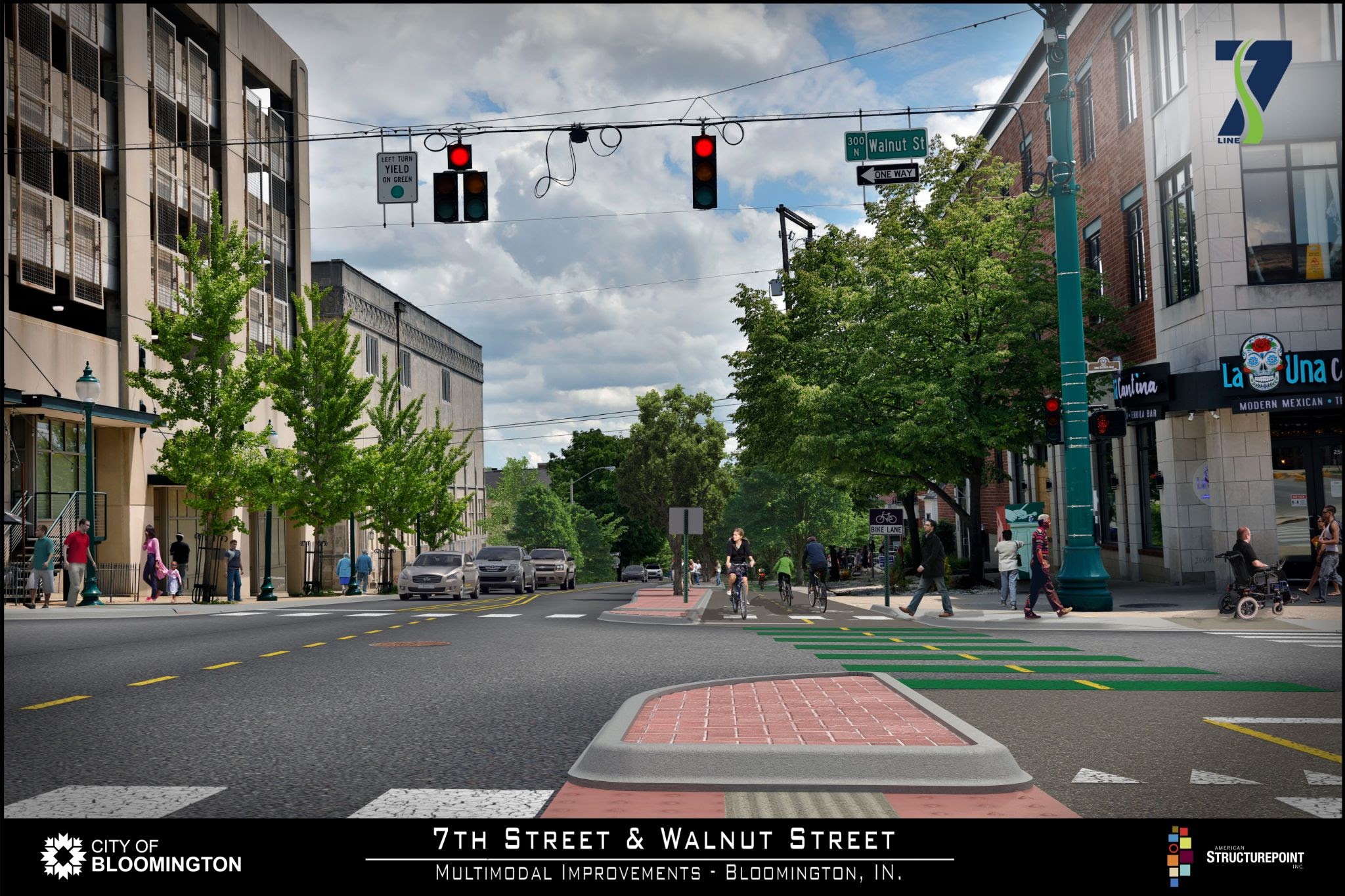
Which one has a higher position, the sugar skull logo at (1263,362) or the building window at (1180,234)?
the building window at (1180,234)

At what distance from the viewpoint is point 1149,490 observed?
96.0ft

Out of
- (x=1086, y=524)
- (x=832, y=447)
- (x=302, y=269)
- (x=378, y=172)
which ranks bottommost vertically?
(x=1086, y=524)

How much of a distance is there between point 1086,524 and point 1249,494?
15.7ft

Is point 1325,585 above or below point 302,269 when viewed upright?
below

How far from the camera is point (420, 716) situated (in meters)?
9.45

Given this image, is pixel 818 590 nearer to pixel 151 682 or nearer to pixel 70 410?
pixel 151 682

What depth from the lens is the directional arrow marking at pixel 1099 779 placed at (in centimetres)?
670

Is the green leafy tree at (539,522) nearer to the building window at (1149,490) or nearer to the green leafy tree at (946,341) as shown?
the green leafy tree at (946,341)

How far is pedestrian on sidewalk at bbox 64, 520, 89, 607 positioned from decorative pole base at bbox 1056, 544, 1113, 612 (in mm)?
22189

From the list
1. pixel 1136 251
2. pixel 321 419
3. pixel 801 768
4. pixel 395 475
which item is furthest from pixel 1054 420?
pixel 395 475

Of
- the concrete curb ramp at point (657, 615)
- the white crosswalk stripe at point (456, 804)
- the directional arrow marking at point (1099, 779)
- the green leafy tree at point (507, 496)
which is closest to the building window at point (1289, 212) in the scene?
the concrete curb ramp at point (657, 615)

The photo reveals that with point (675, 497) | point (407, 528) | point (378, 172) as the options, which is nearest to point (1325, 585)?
point (378, 172)

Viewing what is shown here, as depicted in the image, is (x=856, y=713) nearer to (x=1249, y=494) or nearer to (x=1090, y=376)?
(x=1249, y=494)

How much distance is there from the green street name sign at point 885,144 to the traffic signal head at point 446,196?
251 inches
